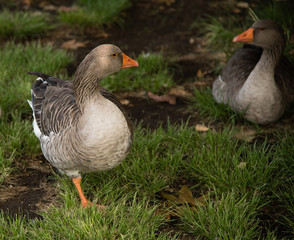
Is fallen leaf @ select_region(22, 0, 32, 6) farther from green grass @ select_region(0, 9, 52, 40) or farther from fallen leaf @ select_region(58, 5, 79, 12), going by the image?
green grass @ select_region(0, 9, 52, 40)

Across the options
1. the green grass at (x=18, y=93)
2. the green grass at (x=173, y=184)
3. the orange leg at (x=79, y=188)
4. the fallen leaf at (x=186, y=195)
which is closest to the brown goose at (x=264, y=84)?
the green grass at (x=173, y=184)

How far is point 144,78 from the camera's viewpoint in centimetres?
539

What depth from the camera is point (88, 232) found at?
2838 millimetres

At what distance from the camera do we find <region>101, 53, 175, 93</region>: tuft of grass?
207 inches

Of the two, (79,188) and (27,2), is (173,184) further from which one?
(27,2)

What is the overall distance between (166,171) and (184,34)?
3.64 m

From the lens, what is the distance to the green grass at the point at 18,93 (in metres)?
3.97

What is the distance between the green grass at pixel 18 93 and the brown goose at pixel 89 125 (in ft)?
2.54

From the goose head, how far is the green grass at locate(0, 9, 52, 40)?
142 inches

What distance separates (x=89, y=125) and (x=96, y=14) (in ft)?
14.2

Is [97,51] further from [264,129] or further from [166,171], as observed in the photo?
[264,129]

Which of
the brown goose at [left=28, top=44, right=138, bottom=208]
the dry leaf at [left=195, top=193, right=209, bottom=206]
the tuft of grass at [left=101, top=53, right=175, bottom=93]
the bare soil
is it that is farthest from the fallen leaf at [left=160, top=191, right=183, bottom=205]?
the tuft of grass at [left=101, top=53, right=175, bottom=93]

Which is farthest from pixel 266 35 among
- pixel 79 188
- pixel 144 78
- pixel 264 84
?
pixel 79 188

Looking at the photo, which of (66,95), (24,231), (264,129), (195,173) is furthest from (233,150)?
(24,231)
